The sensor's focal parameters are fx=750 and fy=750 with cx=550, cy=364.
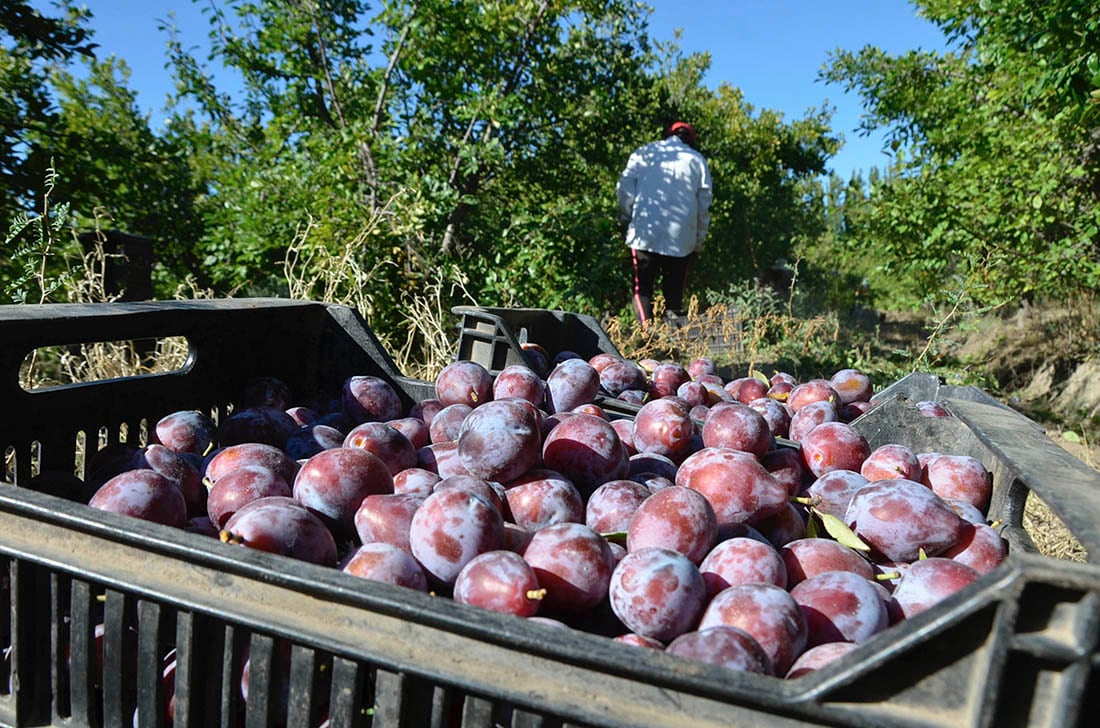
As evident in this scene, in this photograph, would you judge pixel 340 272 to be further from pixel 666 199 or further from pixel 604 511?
pixel 604 511

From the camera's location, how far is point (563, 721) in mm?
701

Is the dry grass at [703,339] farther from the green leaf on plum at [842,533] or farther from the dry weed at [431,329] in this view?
the green leaf on plum at [842,533]

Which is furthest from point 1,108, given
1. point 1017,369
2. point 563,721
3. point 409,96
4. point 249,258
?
point 1017,369

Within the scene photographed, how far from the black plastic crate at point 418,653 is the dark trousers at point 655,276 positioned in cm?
467

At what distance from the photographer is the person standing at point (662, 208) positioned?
574 centimetres

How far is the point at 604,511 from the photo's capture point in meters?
1.34

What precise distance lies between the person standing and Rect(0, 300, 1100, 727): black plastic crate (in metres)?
4.65

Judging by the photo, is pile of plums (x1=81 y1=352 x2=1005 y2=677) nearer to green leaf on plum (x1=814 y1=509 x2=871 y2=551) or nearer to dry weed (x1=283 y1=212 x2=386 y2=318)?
green leaf on plum (x1=814 y1=509 x2=871 y2=551)

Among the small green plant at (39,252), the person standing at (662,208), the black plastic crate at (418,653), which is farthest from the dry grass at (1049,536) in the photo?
the small green plant at (39,252)

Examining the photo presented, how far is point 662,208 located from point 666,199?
3.1 inches

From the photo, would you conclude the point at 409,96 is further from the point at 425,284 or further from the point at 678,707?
the point at 678,707

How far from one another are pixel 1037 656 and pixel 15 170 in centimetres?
403

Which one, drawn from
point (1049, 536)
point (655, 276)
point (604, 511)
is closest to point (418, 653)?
point (604, 511)

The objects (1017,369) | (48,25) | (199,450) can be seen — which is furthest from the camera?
(1017,369)
